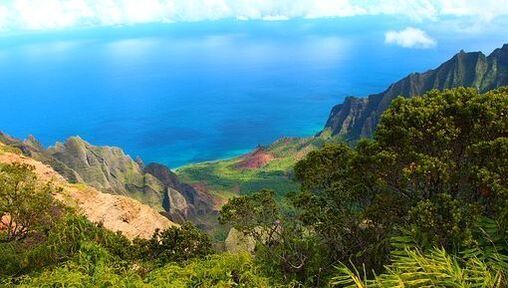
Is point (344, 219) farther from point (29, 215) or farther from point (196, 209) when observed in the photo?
point (196, 209)

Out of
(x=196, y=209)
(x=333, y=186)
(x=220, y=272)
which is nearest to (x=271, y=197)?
(x=333, y=186)

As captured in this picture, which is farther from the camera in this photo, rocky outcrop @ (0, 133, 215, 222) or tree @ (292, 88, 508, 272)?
rocky outcrop @ (0, 133, 215, 222)

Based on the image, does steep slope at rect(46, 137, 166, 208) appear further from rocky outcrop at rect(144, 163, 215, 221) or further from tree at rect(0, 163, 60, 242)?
tree at rect(0, 163, 60, 242)

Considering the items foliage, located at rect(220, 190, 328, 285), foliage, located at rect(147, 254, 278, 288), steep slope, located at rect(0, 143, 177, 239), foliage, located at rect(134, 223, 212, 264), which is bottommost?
steep slope, located at rect(0, 143, 177, 239)

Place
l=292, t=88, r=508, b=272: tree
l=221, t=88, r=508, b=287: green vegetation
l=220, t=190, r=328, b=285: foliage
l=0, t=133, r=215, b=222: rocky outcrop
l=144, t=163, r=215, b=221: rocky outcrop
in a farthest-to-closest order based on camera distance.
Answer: l=144, t=163, r=215, b=221: rocky outcrop → l=0, t=133, r=215, b=222: rocky outcrop → l=220, t=190, r=328, b=285: foliage → l=292, t=88, r=508, b=272: tree → l=221, t=88, r=508, b=287: green vegetation

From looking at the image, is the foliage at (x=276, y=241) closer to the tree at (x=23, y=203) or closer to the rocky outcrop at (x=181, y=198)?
the tree at (x=23, y=203)

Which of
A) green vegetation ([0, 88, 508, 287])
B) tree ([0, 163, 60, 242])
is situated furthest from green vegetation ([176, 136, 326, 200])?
tree ([0, 163, 60, 242])

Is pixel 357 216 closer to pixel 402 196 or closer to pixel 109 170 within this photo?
pixel 402 196

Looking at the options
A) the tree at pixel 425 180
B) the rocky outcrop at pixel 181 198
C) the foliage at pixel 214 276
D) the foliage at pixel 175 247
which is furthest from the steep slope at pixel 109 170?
the foliage at pixel 214 276
